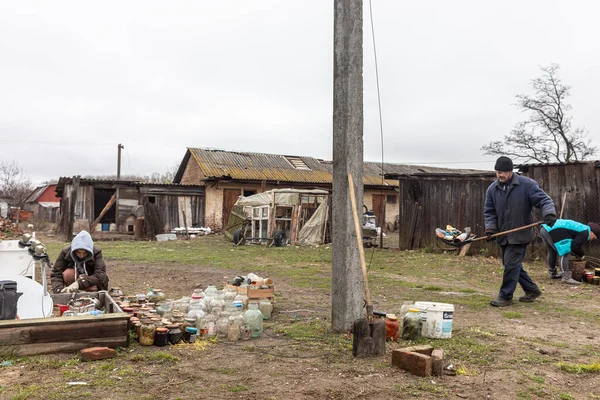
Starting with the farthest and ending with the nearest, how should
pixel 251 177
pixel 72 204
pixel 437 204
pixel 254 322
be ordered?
pixel 251 177 → pixel 72 204 → pixel 437 204 → pixel 254 322

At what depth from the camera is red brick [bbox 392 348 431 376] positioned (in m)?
3.89

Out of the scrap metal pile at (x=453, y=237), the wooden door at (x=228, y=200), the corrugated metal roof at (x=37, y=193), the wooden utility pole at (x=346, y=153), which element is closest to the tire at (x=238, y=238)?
the wooden door at (x=228, y=200)

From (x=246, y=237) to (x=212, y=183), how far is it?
7146 mm

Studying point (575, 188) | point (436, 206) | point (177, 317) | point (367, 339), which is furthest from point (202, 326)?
point (436, 206)

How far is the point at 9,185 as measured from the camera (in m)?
46.3

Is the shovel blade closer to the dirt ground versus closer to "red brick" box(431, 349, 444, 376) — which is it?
the dirt ground

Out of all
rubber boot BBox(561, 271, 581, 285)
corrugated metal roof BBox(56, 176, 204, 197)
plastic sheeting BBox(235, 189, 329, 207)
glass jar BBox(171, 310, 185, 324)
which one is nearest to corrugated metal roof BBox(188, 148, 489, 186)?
corrugated metal roof BBox(56, 176, 204, 197)

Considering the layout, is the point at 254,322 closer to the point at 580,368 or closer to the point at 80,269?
the point at 80,269

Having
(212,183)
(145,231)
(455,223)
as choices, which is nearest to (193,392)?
(455,223)

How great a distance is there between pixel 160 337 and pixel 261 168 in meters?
25.1

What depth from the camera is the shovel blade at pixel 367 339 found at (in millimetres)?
4383

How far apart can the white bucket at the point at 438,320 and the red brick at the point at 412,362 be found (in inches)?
40.9

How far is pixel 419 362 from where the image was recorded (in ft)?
12.9

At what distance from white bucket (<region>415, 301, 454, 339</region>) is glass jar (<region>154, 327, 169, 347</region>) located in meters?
2.55
